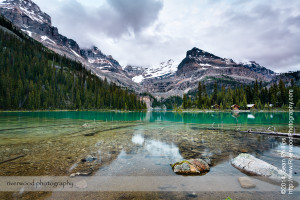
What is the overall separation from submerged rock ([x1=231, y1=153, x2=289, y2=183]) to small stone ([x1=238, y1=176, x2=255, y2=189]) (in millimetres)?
1297

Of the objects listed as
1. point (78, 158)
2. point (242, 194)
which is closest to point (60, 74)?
point (78, 158)

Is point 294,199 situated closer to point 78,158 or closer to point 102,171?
point 102,171

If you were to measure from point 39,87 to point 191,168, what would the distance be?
156m

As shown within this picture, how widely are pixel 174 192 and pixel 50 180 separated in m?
7.35

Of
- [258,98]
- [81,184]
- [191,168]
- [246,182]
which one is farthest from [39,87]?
[258,98]

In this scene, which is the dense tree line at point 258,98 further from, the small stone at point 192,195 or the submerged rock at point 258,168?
the small stone at point 192,195

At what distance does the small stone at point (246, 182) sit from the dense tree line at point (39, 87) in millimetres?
135686

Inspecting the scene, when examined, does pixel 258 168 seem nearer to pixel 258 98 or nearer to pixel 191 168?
pixel 191 168

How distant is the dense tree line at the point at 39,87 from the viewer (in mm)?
111750

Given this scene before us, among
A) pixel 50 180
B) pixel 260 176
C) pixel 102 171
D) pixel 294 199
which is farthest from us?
pixel 102 171

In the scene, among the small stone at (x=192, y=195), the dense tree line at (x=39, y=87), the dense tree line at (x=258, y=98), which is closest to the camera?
the small stone at (x=192, y=195)

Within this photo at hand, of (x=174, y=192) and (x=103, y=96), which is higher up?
(x=103, y=96)

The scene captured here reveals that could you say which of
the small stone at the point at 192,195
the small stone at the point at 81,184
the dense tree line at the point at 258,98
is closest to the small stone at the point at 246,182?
the small stone at the point at 192,195

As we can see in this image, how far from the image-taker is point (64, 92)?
151125mm
